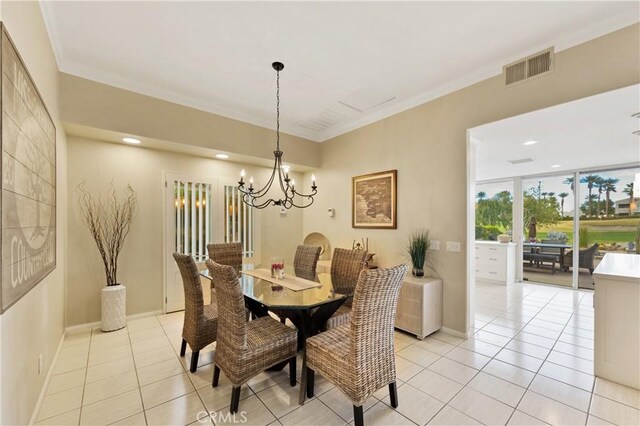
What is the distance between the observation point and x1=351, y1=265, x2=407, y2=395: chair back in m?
1.71

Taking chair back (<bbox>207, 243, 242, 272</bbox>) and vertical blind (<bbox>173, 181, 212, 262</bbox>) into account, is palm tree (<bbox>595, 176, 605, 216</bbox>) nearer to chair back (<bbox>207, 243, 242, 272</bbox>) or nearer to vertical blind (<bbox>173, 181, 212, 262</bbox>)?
chair back (<bbox>207, 243, 242, 272</bbox>)

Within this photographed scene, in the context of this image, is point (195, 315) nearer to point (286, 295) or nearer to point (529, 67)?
point (286, 295)

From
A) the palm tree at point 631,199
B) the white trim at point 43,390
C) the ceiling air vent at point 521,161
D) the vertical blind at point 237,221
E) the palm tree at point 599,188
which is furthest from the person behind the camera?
the palm tree at point 599,188

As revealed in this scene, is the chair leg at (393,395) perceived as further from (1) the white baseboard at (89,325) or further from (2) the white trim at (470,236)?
(1) the white baseboard at (89,325)

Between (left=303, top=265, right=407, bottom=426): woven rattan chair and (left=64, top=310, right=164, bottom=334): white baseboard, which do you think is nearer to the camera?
(left=303, top=265, right=407, bottom=426): woven rattan chair

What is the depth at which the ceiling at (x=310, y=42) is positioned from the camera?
2.11m

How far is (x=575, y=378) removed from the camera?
2336 mm

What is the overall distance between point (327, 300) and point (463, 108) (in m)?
2.76

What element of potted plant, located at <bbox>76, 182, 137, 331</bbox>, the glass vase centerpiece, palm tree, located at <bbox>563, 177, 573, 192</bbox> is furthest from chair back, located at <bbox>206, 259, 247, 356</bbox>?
palm tree, located at <bbox>563, 177, 573, 192</bbox>

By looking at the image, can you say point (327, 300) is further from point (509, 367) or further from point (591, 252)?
point (591, 252)

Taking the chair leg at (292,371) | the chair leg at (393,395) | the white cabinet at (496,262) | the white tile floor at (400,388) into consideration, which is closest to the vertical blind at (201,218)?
the white tile floor at (400,388)

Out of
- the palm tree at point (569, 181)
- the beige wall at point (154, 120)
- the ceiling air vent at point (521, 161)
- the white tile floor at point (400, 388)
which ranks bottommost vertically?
the white tile floor at point (400, 388)

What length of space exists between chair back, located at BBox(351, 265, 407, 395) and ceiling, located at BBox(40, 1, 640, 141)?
208 cm

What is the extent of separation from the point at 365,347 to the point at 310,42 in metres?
2.63
